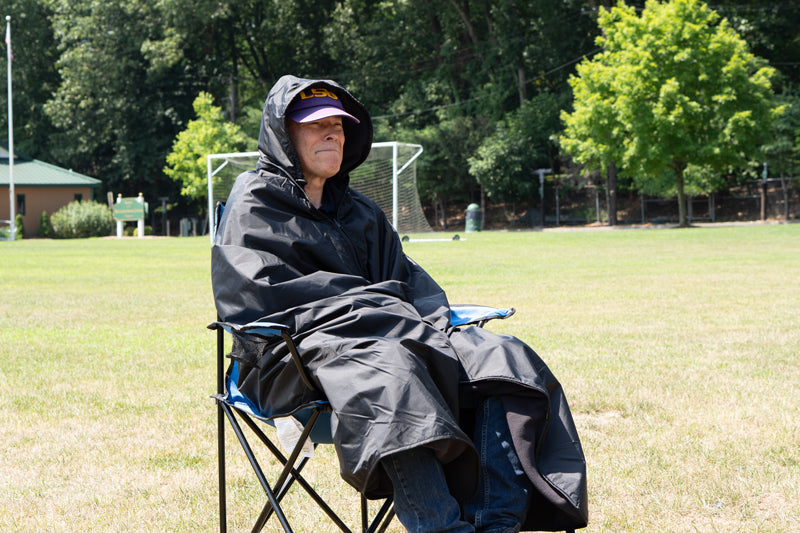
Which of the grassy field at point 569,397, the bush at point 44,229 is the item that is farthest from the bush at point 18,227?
the grassy field at point 569,397

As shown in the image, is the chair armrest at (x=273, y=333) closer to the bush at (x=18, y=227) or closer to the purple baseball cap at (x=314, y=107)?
the purple baseball cap at (x=314, y=107)

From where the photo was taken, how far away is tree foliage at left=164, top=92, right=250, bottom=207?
44500 mm

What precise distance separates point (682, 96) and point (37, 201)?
111 ft

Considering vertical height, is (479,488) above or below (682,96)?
below

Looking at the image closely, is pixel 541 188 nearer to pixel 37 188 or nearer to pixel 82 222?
pixel 82 222

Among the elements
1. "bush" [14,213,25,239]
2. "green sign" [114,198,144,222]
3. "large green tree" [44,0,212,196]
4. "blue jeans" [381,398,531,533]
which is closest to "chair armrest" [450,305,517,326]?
"blue jeans" [381,398,531,533]

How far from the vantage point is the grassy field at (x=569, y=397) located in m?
3.51

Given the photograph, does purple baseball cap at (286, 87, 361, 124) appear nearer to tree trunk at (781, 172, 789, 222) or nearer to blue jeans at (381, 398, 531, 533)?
Result: blue jeans at (381, 398, 531, 533)

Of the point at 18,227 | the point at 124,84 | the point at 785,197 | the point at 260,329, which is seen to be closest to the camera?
the point at 260,329

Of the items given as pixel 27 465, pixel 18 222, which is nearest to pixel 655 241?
pixel 27 465

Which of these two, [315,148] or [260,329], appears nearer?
[260,329]

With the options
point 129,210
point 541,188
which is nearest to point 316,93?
point 129,210

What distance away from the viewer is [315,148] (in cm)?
315

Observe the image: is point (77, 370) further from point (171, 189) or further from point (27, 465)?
point (171, 189)
